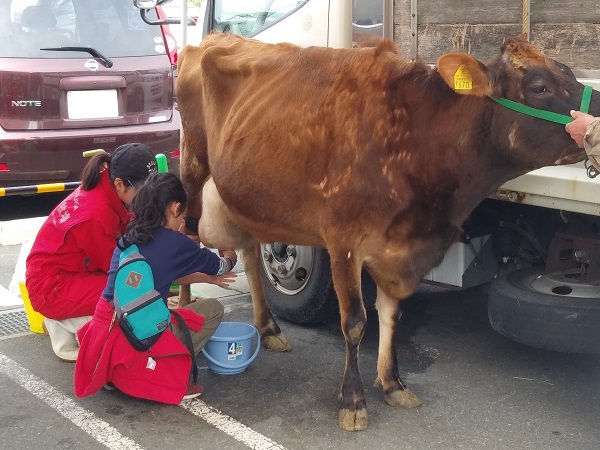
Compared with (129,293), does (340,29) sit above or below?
above

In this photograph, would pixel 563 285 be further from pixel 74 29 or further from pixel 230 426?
pixel 74 29

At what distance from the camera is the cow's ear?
3574 millimetres

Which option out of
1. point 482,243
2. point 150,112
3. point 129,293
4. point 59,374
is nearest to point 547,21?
point 482,243

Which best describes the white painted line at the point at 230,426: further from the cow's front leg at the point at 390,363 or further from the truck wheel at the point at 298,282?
the truck wheel at the point at 298,282

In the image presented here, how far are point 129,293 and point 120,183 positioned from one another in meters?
0.79

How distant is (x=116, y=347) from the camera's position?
13.3 feet

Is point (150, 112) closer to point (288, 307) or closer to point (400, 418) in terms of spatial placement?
point (288, 307)

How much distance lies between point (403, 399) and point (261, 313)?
1.23 meters

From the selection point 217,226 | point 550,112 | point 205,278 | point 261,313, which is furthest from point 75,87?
point 550,112

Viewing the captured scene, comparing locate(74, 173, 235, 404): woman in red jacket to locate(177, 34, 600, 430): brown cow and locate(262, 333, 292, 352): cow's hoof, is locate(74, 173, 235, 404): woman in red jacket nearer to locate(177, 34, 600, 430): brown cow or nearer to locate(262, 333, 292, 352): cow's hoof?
locate(177, 34, 600, 430): brown cow

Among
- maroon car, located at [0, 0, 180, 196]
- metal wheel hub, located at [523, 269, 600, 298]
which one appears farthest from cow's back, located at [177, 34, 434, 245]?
maroon car, located at [0, 0, 180, 196]

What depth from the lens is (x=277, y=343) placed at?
500 cm

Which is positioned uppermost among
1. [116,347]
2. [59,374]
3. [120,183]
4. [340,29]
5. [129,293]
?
[340,29]

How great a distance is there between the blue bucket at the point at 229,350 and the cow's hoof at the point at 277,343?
396 millimetres
